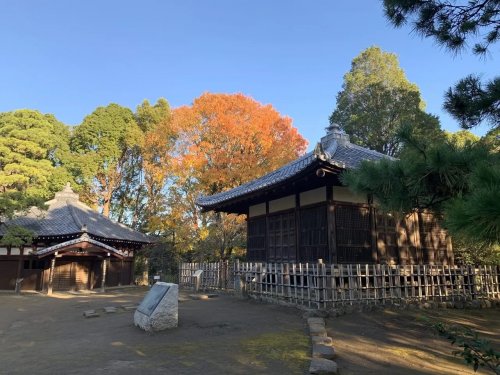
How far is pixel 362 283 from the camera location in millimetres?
11391

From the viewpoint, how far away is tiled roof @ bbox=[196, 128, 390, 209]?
420 inches

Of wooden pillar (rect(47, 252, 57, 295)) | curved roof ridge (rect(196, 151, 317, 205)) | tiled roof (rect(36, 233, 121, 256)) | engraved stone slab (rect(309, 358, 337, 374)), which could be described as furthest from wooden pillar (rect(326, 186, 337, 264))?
wooden pillar (rect(47, 252, 57, 295))

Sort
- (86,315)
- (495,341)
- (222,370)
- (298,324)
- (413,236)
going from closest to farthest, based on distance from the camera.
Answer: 1. (222,370)
2. (495,341)
3. (298,324)
4. (86,315)
5. (413,236)

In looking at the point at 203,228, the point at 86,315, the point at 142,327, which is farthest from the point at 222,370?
the point at 203,228

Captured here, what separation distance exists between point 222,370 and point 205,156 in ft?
66.8

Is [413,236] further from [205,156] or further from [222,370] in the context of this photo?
[205,156]

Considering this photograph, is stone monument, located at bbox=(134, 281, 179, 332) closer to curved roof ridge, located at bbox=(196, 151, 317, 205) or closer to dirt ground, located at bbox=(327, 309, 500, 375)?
dirt ground, located at bbox=(327, 309, 500, 375)

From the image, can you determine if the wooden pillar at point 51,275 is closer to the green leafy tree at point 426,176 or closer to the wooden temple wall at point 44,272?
the wooden temple wall at point 44,272

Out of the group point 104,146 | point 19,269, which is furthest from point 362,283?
point 104,146

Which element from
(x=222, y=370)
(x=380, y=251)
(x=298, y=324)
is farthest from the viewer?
(x=380, y=251)

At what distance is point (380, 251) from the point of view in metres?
13.0

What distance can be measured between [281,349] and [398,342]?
2561mm

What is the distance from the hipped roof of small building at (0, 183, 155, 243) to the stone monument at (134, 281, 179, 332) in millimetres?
14332

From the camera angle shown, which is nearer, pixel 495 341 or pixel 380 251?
pixel 495 341
